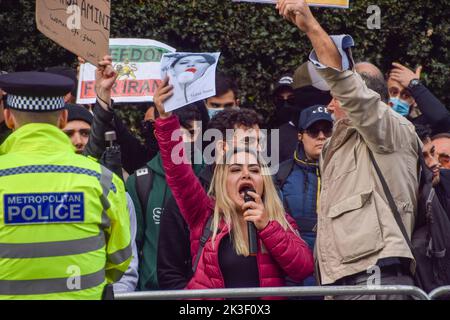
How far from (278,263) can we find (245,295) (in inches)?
21.9

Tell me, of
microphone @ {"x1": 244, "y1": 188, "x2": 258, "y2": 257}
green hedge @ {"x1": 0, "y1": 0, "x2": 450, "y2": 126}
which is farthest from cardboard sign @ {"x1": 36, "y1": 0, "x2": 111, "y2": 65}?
green hedge @ {"x1": 0, "y1": 0, "x2": 450, "y2": 126}

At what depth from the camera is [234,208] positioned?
193 inches

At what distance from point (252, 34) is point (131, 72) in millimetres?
2185

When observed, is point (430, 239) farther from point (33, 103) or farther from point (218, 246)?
point (33, 103)

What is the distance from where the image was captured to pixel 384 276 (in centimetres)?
443

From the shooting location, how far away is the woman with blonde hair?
4695mm

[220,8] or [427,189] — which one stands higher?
[220,8]

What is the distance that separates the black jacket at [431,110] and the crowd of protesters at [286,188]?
0.55ft

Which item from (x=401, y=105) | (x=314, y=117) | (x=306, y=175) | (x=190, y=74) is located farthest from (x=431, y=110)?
(x=190, y=74)

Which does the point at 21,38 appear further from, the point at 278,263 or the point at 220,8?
the point at 278,263

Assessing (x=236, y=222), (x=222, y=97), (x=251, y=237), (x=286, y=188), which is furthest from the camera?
(x=222, y=97)

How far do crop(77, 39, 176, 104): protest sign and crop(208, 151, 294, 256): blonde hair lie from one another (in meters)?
1.74

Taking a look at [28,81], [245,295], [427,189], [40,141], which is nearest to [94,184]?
[40,141]

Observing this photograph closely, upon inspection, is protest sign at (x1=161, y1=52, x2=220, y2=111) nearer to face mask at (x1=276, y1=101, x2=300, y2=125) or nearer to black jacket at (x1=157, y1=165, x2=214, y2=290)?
black jacket at (x1=157, y1=165, x2=214, y2=290)
